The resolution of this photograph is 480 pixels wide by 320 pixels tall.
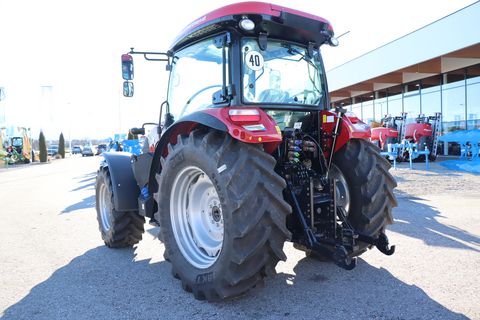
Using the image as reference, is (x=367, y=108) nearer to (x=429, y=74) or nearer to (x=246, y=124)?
(x=429, y=74)

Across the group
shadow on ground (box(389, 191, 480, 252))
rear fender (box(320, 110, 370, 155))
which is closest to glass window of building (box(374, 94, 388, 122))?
shadow on ground (box(389, 191, 480, 252))

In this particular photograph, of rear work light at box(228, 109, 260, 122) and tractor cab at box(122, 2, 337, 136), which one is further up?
tractor cab at box(122, 2, 337, 136)

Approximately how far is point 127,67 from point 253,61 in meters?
2.12

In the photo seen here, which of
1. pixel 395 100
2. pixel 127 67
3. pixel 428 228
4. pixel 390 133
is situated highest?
pixel 395 100

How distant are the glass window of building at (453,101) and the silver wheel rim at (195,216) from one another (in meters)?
18.7

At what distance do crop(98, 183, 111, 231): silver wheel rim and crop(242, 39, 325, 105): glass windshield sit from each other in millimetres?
2810

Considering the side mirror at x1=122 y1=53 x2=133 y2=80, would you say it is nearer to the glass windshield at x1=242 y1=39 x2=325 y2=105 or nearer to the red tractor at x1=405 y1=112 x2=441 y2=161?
the glass windshield at x1=242 y1=39 x2=325 y2=105

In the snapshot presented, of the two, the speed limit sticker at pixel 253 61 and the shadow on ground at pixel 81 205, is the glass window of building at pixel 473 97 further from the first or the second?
the speed limit sticker at pixel 253 61

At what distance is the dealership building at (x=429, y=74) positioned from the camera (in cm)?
1531

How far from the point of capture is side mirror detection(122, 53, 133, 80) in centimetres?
496

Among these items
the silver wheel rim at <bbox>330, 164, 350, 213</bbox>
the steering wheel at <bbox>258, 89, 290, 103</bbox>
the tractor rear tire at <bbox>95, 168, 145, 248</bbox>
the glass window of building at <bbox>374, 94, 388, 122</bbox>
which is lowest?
the tractor rear tire at <bbox>95, 168, 145, 248</bbox>

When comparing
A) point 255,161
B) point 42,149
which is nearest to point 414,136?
point 255,161

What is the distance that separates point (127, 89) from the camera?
5.08m

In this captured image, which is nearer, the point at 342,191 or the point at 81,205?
the point at 342,191
